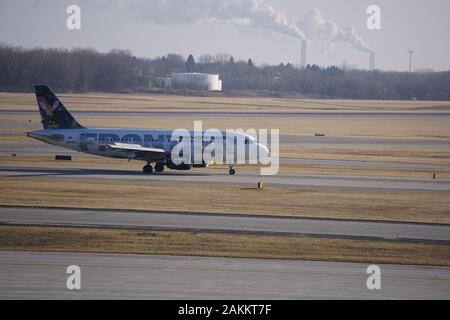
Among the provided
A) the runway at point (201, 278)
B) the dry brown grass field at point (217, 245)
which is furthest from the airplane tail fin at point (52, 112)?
the runway at point (201, 278)

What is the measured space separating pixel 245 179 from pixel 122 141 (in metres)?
12.2

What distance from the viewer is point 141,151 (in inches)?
2660

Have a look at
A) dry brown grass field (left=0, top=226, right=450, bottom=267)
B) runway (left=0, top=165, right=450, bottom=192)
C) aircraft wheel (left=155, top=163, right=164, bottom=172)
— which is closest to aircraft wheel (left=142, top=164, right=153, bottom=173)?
runway (left=0, top=165, right=450, bottom=192)

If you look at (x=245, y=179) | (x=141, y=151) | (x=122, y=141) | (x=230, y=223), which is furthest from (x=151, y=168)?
(x=230, y=223)

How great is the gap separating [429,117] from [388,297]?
149 m

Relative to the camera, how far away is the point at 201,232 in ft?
131

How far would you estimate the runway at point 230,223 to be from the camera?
133 ft

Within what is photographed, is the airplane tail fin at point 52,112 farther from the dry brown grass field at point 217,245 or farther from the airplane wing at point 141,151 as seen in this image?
the dry brown grass field at point 217,245

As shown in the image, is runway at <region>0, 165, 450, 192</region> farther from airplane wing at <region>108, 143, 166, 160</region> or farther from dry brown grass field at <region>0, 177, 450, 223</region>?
dry brown grass field at <region>0, 177, 450, 223</region>

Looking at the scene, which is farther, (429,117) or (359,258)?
(429,117)

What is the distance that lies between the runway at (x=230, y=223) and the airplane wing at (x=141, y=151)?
70.1ft
